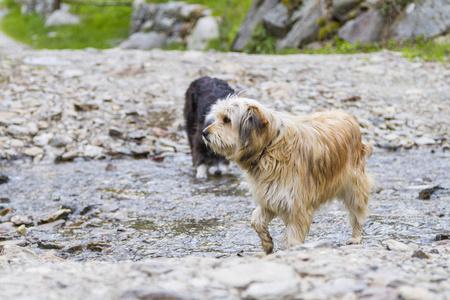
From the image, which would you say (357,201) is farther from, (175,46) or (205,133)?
(175,46)

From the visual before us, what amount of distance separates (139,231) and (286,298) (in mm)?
3320

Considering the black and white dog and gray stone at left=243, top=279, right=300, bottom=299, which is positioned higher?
gray stone at left=243, top=279, right=300, bottom=299

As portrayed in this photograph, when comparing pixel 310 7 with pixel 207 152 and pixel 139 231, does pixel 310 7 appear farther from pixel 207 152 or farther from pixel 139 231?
pixel 139 231

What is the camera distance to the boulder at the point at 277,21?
1811 centimetres

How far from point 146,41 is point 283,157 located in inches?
743

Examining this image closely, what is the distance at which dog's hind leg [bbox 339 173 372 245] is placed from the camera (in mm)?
5102

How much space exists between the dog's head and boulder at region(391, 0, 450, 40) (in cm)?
1175

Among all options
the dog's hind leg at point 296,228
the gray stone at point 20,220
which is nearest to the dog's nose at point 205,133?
the dog's hind leg at point 296,228

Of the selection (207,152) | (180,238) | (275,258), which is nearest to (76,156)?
(207,152)

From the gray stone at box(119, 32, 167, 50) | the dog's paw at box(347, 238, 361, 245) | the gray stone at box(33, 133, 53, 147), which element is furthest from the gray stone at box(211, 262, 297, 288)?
the gray stone at box(119, 32, 167, 50)

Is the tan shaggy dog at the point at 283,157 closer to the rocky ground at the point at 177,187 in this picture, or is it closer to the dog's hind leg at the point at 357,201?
the dog's hind leg at the point at 357,201

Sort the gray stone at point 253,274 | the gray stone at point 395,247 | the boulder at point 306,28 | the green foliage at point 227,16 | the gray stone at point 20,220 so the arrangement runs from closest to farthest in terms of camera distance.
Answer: the gray stone at point 253,274
the gray stone at point 395,247
the gray stone at point 20,220
the boulder at point 306,28
the green foliage at point 227,16

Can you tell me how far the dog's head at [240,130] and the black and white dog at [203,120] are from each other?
3363 millimetres

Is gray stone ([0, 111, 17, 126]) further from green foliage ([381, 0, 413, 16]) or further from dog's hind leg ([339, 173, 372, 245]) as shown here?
green foliage ([381, 0, 413, 16])
